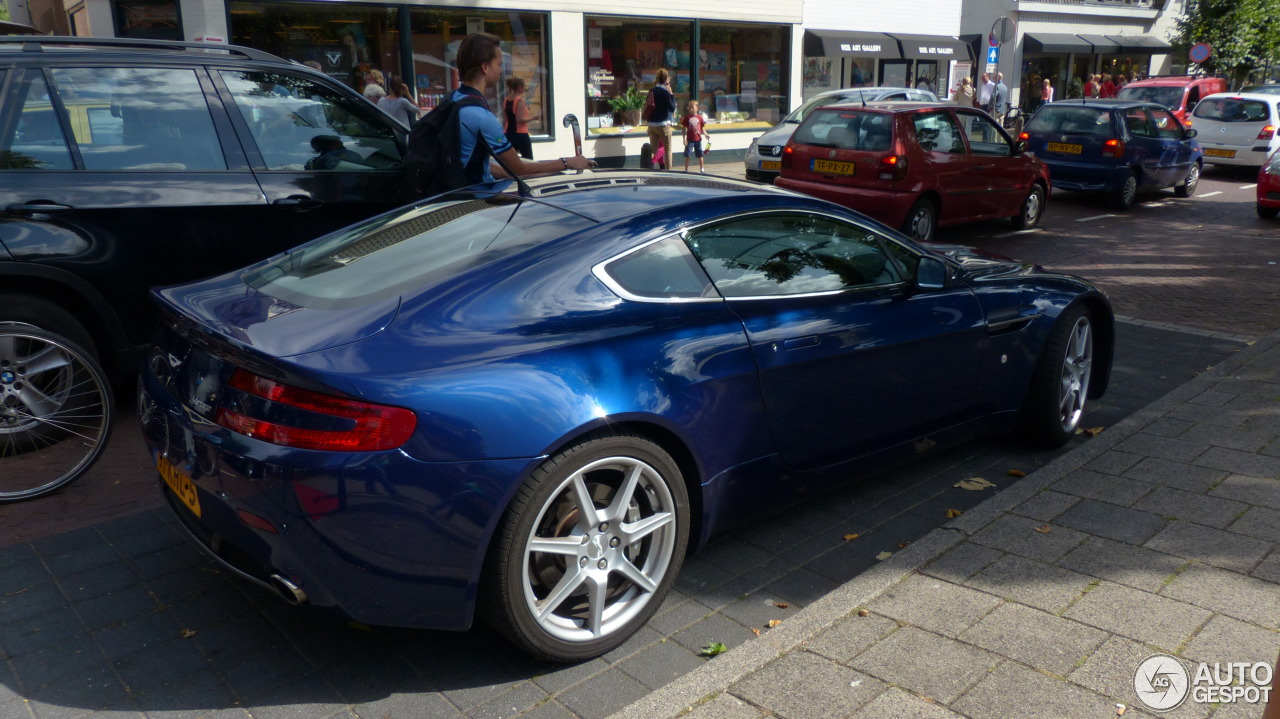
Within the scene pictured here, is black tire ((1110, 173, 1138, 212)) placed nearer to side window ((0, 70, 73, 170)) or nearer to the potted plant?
the potted plant

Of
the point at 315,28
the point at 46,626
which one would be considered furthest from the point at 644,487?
the point at 315,28

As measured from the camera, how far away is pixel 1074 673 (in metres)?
2.90

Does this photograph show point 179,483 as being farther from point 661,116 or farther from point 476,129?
point 661,116

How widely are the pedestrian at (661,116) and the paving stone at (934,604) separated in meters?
14.0

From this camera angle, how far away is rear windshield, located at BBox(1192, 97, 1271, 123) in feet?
63.2

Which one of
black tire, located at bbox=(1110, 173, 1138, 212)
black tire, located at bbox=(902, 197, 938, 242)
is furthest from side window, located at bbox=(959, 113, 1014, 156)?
black tire, located at bbox=(1110, 173, 1138, 212)

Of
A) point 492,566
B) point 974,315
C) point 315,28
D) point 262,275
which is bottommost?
point 492,566

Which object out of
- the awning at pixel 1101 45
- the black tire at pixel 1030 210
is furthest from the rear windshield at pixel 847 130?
the awning at pixel 1101 45

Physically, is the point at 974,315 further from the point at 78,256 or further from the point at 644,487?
the point at 78,256

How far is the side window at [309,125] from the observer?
543cm

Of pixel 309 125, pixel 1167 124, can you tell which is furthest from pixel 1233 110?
pixel 309 125

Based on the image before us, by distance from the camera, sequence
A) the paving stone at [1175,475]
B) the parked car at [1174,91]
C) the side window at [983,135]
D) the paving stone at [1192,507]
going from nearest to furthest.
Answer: the paving stone at [1192,507]
the paving stone at [1175,475]
the side window at [983,135]
the parked car at [1174,91]

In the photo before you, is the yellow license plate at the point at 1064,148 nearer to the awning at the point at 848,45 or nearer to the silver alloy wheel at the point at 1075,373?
the awning at the point at 848,45

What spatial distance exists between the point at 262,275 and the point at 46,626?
137 centimetres
